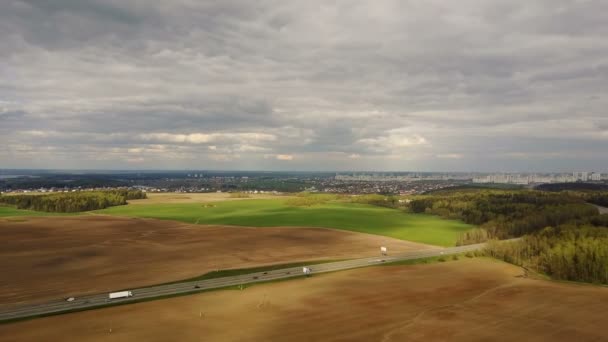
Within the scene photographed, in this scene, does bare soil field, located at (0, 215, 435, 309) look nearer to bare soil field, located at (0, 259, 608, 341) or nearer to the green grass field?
the green grass field

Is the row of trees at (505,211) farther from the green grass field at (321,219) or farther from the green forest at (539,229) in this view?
the green grass field at (321,219)

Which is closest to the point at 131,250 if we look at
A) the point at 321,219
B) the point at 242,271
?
the point at 242,271

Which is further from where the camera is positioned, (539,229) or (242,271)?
(539,229)

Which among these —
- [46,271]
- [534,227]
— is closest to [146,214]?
[46,271]

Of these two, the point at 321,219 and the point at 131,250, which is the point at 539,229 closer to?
the point at 321,219

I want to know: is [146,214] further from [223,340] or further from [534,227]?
[534,227]

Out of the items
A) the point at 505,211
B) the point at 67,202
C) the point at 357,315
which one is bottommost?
the point at 357,315

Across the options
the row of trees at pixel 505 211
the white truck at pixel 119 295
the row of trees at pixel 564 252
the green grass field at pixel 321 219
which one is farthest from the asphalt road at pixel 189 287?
the row of trees at pixel 505 211
